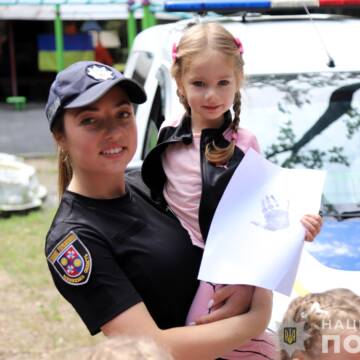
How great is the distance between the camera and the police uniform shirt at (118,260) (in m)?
1.86

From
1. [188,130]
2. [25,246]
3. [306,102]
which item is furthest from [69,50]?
[188,130]

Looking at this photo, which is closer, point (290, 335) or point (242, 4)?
point (290, 335)

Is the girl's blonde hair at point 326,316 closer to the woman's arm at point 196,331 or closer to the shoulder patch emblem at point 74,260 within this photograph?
the woman's arm at point 196,331

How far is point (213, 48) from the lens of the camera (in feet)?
7.27

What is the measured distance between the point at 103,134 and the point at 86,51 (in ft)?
52.2

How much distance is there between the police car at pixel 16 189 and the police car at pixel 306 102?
13.4 ft

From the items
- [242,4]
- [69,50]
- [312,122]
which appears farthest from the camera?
[69,50]

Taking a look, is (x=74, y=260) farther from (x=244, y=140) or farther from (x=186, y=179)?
(x=244, y=140)

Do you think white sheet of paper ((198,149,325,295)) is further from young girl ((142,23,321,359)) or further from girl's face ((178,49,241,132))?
girl's face ((178,49,241,132))

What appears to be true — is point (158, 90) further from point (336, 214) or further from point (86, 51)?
point (86, 51)

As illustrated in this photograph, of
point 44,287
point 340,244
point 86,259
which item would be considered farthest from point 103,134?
point 44,287

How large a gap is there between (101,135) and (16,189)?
6.65 meters

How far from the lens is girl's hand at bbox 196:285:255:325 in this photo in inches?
77.6

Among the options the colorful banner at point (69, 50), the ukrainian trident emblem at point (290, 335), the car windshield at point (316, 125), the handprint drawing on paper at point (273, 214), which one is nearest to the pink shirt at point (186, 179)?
the handprint drawing on paper at point (273, 214)
